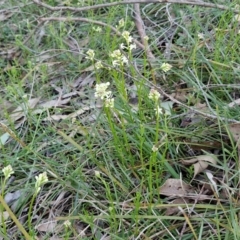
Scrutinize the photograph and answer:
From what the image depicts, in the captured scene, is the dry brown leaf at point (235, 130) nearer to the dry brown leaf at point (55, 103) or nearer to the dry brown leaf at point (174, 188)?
the dry brown leaf at point (174, 188)

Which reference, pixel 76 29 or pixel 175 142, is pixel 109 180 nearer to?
pixel 175 142

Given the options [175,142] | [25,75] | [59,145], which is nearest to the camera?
[175,142]

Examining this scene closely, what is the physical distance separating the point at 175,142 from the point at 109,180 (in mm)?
221

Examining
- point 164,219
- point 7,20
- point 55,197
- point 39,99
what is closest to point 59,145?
point 55,197

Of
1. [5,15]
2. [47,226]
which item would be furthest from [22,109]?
[5,15]

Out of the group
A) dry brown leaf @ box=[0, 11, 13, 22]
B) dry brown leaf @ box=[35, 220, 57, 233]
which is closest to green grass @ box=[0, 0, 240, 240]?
dry brown leaf @ box=[35, 220, 57, 233]

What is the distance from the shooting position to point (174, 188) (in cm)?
141

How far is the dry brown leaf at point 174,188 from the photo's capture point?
4.58 feet

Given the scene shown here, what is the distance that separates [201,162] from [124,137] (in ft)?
0.77

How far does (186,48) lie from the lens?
1.97m

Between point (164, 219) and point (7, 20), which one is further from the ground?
point (7, 20)

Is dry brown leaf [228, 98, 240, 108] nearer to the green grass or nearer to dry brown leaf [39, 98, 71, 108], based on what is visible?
the green grass

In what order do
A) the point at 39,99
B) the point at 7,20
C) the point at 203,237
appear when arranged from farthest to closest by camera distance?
the point at 7,20, the point at 39,99, the point at 203,237

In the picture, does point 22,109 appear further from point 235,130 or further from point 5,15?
point 5,15
